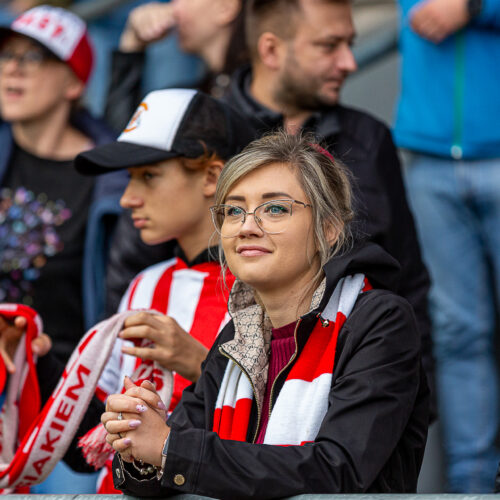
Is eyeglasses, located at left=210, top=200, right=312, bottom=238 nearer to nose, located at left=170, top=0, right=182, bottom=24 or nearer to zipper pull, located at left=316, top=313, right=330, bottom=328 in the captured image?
zipper pull, located at left=316, top=313, right=330, bottom=328

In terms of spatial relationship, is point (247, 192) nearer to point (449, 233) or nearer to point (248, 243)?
point (248, 243)

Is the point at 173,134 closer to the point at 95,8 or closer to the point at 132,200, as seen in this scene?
the point at 132,200

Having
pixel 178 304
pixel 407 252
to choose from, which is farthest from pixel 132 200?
pixel 407 252

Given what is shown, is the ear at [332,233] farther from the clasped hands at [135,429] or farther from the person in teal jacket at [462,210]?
the person in teal jacket at [462,210]

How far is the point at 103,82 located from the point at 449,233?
2777 mm

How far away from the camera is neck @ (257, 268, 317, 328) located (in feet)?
8.09

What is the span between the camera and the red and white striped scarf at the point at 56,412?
2.81 m

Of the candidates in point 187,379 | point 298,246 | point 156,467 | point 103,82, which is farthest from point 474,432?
point 103,82

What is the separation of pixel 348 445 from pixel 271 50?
7.32ft

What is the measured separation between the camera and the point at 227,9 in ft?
15.2

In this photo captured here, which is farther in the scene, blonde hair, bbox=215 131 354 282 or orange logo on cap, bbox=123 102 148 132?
orange logo on cap, bbox=123 102 148 132

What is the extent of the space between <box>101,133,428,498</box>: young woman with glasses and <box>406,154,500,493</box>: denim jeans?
124 centimetres

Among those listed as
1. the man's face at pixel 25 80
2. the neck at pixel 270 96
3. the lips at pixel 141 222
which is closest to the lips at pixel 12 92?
the man's face at pixel 25 80

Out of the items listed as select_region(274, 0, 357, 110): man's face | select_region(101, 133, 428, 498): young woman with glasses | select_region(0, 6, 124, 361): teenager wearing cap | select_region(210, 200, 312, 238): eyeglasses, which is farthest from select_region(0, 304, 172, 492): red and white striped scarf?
select_region(274, 0, 357, 110): man's face
